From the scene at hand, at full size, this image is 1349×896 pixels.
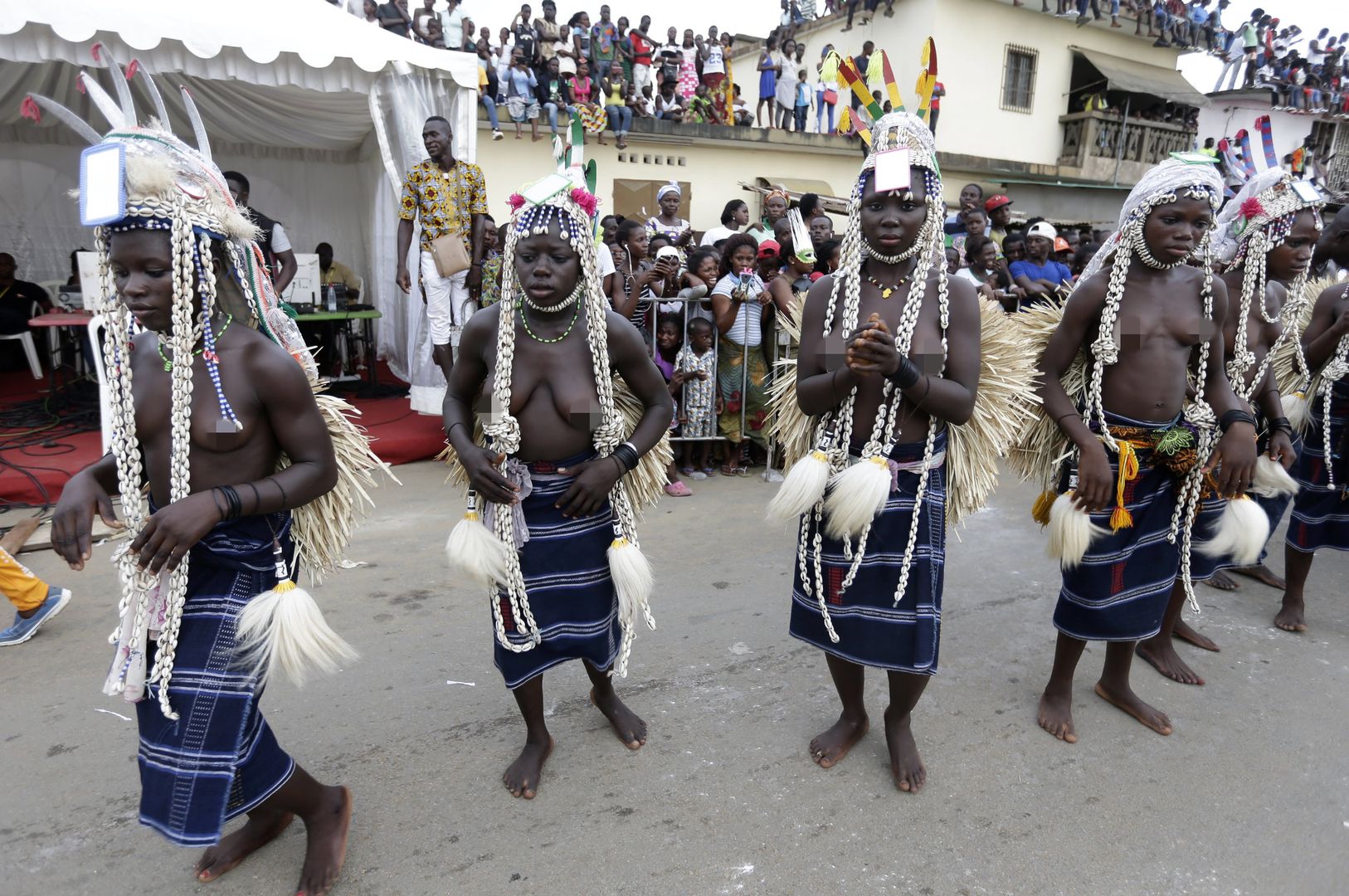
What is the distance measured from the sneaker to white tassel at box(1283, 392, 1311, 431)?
5.95m

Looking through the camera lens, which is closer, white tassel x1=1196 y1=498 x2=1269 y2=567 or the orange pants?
white tassel x1=1196 y1=498 x2=1269 y2=567

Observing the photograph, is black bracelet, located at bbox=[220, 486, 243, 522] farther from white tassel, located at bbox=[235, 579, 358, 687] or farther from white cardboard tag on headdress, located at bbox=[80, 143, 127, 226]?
white cardboard tag on headdress, located at bbox=[80, 143, 127, 226]

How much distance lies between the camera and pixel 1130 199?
293 cm

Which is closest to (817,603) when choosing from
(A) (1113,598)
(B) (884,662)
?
(B) (884,662)

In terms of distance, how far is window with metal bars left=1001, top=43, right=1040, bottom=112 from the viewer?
18.9 metres

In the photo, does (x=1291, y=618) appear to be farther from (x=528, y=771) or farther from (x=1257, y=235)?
(x=528, y=771)

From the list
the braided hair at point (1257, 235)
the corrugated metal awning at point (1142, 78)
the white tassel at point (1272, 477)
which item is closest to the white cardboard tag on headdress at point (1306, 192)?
the braided hair at point (1257, 235)

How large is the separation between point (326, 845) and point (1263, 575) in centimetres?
495

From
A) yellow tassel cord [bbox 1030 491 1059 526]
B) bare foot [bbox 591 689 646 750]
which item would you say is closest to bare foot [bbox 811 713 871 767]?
bare foot [bbox 591 689 646 750]

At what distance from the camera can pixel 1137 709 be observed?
10.4ft

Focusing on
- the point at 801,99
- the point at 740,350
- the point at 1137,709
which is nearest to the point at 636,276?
the point at 740,350

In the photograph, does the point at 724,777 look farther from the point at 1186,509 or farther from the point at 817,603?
the point at 1186,509

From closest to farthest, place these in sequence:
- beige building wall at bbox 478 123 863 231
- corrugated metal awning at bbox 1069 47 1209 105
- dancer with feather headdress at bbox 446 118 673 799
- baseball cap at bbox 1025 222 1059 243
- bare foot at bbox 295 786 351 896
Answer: bare foot at bbox 295 786 351 896
dancer with feather headdress at bbox 446 118 673 799
baseball cap at bbox 1025 222 1059 243
beige building wall at bbox 478 123 863 231
corrugated metal awning at bbox 1069 47 1209 105

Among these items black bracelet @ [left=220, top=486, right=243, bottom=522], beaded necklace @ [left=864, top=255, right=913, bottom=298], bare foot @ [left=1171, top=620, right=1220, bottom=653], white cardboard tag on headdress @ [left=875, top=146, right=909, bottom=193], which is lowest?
bare foot @ [left=1171, top=620, right=1220, bottom=653]
